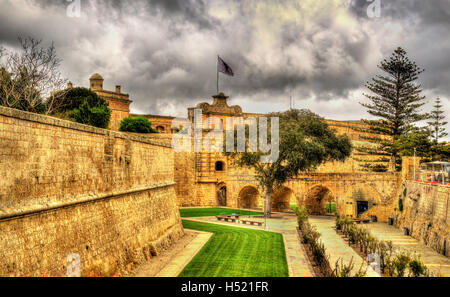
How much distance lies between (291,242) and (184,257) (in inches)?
193

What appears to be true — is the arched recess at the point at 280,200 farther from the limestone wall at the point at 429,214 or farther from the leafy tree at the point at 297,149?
the limestone wall at the point at 429,214

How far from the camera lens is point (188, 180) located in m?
31.6

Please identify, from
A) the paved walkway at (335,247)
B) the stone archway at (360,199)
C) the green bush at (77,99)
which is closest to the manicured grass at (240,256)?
the paved walkway at (335,247)

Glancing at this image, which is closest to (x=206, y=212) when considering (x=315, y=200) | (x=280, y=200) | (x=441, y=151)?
(x=280, y=200)

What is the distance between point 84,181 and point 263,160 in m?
15.8

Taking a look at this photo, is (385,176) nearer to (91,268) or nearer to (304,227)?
(304,227)

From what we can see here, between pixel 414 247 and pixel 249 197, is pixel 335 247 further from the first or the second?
pixel 249 197

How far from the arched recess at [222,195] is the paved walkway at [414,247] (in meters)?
12.0

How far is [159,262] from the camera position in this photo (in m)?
12.6

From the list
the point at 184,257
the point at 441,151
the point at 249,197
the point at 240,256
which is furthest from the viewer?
the point at 249,197

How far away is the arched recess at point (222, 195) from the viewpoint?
32.2 meters

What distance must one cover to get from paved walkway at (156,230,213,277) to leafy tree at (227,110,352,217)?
24.5 ft

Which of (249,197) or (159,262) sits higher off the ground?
(249,197)
